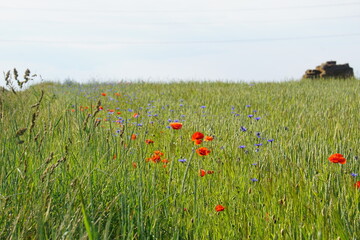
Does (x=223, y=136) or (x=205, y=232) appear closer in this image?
(x=205, y=232)

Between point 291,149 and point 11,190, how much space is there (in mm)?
2210

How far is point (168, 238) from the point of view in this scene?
1.94 meters

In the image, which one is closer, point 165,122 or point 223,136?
point 223,136

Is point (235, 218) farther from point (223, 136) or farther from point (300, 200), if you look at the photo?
point (223, 136)

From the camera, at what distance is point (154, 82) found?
13.1 meters

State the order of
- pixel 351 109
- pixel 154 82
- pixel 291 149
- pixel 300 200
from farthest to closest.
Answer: pixel 154 82 < pixel 351 109 < pixel 291 149 < pixel 300 200

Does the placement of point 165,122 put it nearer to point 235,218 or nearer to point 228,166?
point 228,166

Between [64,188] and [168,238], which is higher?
[64,188]

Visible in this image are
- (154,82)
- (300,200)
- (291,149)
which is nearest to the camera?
(300,200)

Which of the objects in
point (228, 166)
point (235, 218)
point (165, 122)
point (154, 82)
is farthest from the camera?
point (154, 82)

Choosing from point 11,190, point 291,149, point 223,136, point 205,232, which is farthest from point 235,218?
Result: point 223,136

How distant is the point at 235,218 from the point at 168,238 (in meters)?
0.38

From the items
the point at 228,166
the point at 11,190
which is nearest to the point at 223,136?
the point at 228,166

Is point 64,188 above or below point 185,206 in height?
above
